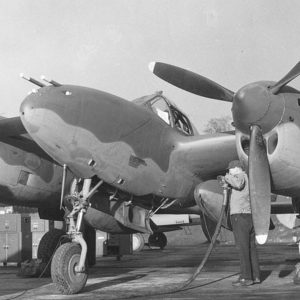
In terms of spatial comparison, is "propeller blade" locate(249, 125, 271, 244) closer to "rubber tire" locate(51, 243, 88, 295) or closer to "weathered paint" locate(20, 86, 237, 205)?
"weathered paint" locate(20, 86, 237, 205)

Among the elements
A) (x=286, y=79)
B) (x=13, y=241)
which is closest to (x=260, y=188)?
(x=286, y=79)

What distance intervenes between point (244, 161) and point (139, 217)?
3173 mm

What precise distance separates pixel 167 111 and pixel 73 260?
13.9 ft

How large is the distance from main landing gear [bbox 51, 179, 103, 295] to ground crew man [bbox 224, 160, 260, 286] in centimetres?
253

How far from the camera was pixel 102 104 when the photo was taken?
408 inches

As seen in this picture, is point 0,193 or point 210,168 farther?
point 0,193

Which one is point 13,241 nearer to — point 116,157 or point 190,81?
point 116,157

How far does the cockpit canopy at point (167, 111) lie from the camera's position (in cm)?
1217

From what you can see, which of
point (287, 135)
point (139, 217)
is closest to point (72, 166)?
point (139, 217)

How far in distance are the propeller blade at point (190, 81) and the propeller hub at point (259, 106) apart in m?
1.31

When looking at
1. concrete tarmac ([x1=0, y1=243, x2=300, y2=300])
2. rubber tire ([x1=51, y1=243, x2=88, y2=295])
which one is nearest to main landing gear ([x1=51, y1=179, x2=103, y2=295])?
rubber tire ([x1=51, y1=243, x2=88, y2=295])

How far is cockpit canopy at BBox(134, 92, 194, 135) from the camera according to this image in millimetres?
12172

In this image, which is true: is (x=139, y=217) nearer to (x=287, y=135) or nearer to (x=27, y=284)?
(x=27, y=284)

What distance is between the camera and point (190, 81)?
419 inches
